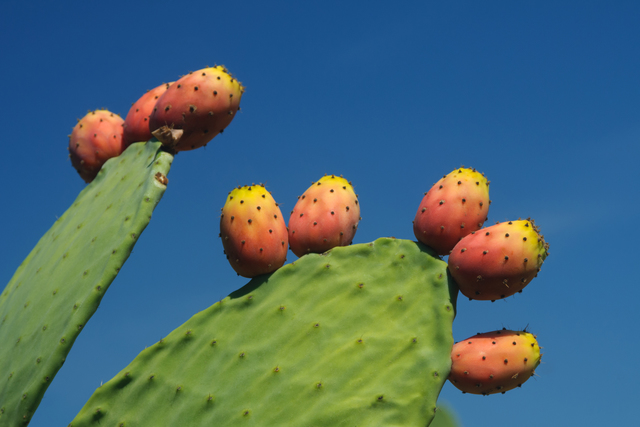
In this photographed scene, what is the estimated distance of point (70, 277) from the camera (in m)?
2.54

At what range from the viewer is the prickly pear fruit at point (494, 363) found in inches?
90.2

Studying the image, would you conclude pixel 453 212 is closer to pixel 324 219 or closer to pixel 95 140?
pixel 324 219

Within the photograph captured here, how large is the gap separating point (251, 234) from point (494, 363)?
980 mm

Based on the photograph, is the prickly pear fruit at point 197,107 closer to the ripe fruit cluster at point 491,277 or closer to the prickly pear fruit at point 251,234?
the prickly pear fruit at point 251,234

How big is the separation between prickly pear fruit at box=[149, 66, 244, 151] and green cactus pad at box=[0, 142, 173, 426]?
10 cm

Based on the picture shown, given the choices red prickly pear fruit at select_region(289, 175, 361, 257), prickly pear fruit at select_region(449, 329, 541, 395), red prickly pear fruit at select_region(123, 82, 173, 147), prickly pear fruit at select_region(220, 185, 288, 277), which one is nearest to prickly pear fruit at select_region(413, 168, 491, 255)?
red prickly pear fruit at select_region(289, 175, 361, 257)

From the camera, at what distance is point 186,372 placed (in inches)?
90.3

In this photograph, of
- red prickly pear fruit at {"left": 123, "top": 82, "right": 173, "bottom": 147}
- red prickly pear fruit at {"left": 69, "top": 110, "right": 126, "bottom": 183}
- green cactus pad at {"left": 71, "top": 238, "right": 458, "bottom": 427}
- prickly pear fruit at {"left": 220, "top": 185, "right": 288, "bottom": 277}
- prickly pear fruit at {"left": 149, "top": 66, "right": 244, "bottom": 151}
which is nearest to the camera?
green cactus pad at {"left": 71, "top": 238, "right": 458, "bottom": 427}

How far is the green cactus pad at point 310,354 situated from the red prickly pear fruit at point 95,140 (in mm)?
1126

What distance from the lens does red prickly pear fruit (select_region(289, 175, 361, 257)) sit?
99.5 inches

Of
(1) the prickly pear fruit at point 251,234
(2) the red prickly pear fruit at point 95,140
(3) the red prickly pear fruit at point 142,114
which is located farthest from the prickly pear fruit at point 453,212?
(2) the red prickly pear fruit at point 95,140

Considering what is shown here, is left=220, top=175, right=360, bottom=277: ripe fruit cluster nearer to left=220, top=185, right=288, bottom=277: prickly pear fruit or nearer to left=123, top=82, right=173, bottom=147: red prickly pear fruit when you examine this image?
left=220, top=185, right=288, bottom=277: prickly pear fruit

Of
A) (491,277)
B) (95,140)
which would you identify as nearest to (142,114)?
(95,140)

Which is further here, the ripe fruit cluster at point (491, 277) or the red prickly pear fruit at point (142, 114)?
the red prickly pear fruit at point (142, 114)
